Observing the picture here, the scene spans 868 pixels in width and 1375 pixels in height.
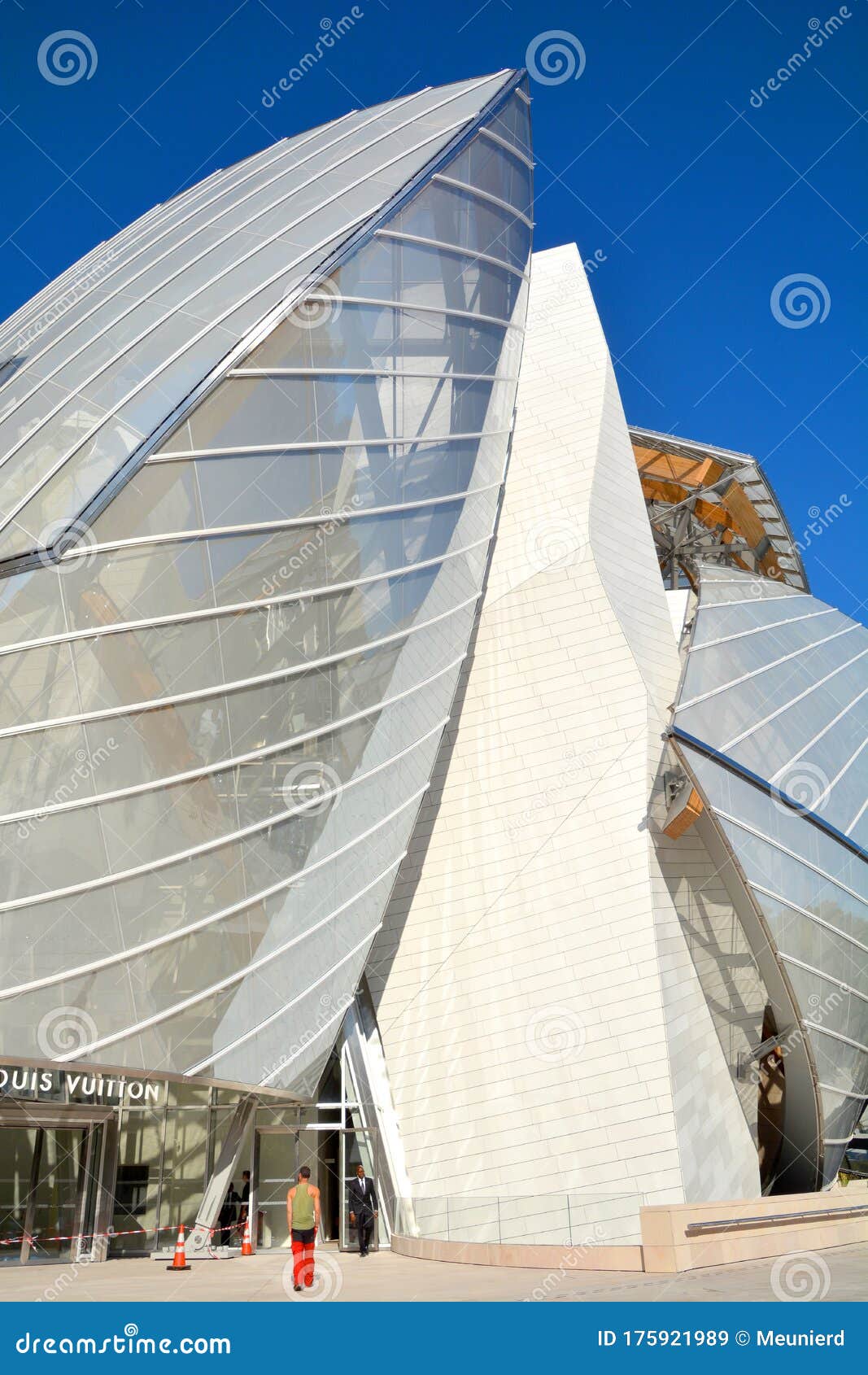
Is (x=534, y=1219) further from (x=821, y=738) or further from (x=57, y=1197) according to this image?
(x=821, y=738)

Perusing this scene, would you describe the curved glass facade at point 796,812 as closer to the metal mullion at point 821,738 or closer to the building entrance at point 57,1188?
the metal mullion at point 821,738

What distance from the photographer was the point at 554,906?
19.5m

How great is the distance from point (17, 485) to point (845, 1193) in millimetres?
16927

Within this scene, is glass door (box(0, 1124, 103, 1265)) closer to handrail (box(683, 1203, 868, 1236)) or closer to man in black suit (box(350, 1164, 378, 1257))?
man in black suit (box(350, 1164, 378, 1257))

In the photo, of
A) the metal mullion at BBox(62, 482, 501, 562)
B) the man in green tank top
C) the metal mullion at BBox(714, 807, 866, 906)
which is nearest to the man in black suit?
the man in green tank top

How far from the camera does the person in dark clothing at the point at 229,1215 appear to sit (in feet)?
59.6

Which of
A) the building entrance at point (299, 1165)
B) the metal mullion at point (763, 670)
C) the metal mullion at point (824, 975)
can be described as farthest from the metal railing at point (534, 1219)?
the metal mullion at point (763, 670)

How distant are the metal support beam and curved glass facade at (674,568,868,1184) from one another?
9262 mm

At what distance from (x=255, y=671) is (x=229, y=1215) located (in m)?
9.77

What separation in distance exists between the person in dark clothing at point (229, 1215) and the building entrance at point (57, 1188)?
7.32 ft

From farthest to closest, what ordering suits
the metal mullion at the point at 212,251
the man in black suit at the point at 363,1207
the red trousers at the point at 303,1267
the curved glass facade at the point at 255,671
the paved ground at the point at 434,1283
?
the man in black suit at the point at 363,1207
the metal mullion at the point at 212,251
the curved glass facade at the point at 255,671
the red trousers at the point at 303,1267
the paved ground at the point at 434,1283

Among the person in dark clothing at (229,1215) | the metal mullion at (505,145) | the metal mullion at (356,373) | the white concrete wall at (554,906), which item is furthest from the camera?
the metal mullion at (505,145)

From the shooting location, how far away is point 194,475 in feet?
49.3

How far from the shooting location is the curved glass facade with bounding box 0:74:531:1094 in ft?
43.9
